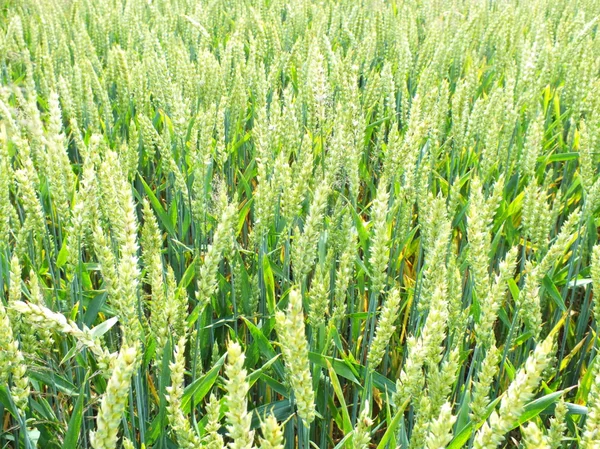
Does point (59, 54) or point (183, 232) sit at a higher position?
point (59, 54)

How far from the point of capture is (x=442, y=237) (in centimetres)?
102

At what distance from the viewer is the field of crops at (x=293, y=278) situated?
2.72 feet

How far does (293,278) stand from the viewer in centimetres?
174

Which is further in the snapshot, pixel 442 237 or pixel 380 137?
pixel 380 137

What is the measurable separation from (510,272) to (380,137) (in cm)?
115

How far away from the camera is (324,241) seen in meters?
1.44

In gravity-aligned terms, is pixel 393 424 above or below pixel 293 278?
above

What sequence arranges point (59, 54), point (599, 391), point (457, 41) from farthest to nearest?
point (457, 41)
point (59, 54)
point (599, 391)

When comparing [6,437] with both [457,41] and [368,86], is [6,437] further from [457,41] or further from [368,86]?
[457,41]

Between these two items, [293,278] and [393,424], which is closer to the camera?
[393,424]

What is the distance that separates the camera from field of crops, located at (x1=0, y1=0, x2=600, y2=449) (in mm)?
830

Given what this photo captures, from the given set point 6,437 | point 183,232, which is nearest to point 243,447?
point 6,437

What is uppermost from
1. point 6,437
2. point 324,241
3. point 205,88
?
point 205,88

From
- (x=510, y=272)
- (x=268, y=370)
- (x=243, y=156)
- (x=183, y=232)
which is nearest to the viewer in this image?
(x=510, y=272)
